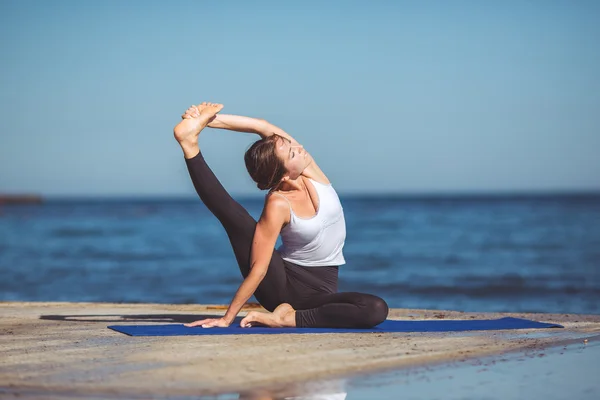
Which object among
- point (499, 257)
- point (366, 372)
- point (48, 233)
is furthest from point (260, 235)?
point (48, 233)

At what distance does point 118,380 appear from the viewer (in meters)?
3.36

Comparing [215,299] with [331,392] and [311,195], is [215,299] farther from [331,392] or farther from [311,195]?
[331,392]

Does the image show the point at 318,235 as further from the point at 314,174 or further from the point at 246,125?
the point at 246,125

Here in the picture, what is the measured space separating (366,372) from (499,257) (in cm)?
1668

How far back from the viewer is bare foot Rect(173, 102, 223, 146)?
4.59 metres

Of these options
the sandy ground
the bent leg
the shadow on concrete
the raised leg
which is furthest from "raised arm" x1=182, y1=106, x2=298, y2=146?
the shadow on concrete

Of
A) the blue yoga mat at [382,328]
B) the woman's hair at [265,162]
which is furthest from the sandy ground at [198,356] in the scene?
the woman's hair at [265,162]

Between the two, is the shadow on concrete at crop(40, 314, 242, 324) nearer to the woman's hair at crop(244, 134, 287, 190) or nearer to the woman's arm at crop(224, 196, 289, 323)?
the woman's arm at crop(224, 196, 289, 323)

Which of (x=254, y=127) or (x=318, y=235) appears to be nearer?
(x=318, y=235)

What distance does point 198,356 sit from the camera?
151 inches

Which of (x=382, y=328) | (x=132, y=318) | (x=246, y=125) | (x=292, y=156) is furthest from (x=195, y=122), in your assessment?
(x=132, y=318)

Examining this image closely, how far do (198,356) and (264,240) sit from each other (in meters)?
0.91

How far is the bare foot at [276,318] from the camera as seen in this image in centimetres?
475

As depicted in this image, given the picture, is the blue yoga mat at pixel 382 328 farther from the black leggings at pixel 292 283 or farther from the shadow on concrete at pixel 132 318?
the shadow on concrete at pixel 132 318
